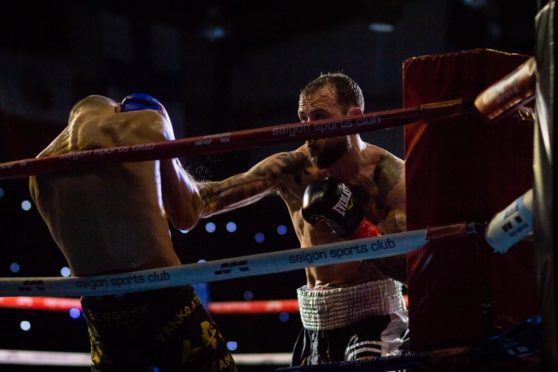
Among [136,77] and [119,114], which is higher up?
[136,77]

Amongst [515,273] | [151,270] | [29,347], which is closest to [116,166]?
[151,270]

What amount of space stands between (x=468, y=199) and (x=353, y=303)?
0.70 metres

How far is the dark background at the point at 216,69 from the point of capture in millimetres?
4531

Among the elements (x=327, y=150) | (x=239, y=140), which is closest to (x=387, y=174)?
(x=327, y=150)

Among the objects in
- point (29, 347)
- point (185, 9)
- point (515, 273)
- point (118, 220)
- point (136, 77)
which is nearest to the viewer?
point (515, 273)

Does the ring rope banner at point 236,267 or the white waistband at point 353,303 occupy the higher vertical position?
the ring rope banner at point 236,267

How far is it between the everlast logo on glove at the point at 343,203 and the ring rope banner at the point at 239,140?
1.24ft

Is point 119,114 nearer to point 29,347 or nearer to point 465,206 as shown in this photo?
point 465,206

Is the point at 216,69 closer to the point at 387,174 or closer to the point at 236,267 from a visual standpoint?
the point at 387,174

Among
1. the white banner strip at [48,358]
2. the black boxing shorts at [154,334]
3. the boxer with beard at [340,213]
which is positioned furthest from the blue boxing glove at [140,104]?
the white banner strip at [48,358]

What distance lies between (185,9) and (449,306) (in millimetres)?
5354

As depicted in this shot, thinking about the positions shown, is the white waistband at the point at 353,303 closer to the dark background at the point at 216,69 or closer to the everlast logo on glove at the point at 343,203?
the everlast logo on glove at the point at 343,203

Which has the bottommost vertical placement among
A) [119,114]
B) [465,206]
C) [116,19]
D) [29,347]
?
[29,347]

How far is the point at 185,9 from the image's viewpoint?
6.41 m
